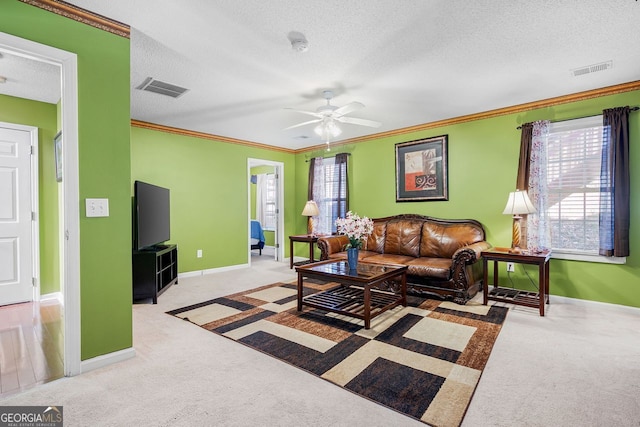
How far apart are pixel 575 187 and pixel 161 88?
198 inches

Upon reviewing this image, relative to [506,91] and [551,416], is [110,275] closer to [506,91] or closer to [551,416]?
[551,416]

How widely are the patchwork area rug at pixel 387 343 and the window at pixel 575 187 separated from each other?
131 cm

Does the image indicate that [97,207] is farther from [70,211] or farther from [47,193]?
[47,193]

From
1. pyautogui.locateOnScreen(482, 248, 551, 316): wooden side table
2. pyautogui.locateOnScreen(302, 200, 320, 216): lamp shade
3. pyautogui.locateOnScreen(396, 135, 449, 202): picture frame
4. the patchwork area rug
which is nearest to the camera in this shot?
the patchwork area rug

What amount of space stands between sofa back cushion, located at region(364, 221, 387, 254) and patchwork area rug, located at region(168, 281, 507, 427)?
127 cm

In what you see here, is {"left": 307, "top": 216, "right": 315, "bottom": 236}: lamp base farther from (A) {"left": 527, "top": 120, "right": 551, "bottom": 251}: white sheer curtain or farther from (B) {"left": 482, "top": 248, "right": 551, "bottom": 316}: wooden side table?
(A) {"left": 527, "top": 120, "right": 551, "bottom": 251}: white sheer curtain

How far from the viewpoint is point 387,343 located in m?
2.70

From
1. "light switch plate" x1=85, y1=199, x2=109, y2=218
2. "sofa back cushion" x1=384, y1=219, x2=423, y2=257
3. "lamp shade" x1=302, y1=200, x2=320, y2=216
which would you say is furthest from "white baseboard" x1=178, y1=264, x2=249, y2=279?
"light switch plate" x1=85, y1=199, x2=109, y2=218

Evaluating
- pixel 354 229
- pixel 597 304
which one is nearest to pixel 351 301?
pixel 354 229

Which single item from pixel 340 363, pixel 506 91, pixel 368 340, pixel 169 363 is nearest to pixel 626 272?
pixel 506 91

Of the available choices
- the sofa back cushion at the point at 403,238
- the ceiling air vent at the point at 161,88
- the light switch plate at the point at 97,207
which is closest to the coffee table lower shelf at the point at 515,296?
the sofa back cushion at the point at 403,238

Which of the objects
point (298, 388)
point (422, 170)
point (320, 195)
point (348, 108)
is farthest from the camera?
point (320, 195)

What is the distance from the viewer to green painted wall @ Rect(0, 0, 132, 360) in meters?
2.19

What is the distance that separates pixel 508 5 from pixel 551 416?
2.59 metres
